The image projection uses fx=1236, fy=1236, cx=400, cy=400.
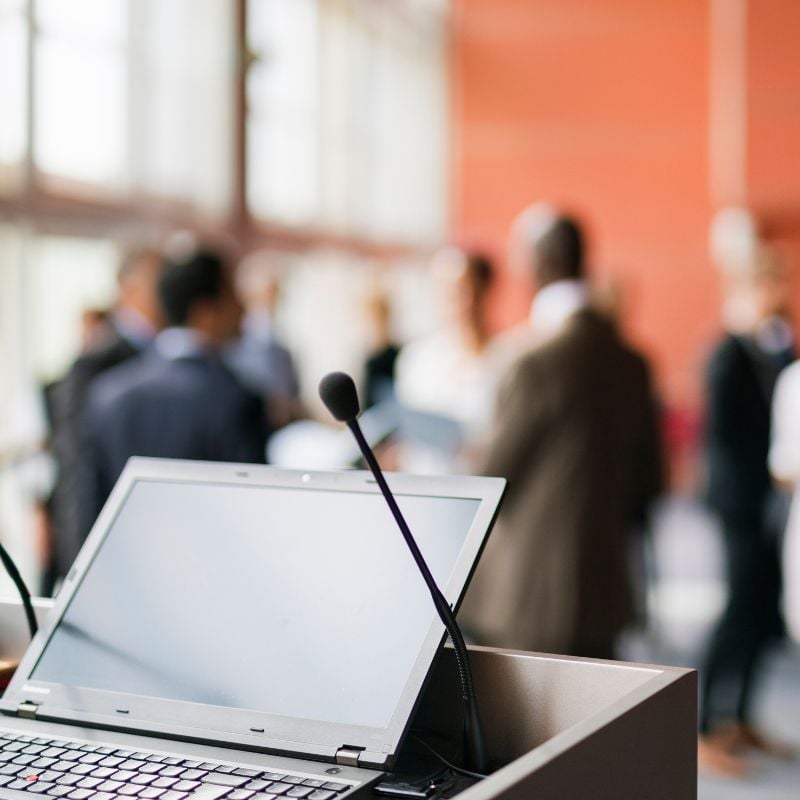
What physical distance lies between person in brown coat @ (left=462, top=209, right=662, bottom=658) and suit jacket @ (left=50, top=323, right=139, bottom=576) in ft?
3.57

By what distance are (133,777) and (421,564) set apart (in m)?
0.26

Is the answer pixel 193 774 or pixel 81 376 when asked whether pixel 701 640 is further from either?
pixel 193 774

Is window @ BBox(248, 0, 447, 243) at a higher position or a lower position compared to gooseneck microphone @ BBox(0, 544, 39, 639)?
higher

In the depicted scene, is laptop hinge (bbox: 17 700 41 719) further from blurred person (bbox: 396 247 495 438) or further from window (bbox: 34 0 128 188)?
window (bbox: 34 0 128 188)

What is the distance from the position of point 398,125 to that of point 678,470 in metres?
3.27

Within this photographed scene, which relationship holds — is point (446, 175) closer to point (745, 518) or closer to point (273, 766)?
point (745, 518)

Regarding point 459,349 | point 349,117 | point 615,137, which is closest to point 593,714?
point 459,349

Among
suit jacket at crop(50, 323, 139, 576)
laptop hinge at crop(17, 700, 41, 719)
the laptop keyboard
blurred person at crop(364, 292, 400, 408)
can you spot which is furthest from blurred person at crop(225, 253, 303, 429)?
the laptop keyboard

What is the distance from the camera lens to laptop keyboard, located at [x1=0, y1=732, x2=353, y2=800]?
858 mm

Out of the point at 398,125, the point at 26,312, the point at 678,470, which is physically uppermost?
the point at 398,125

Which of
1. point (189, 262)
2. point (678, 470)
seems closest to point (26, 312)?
point (189, 262)

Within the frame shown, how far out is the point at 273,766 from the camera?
0.90 metres

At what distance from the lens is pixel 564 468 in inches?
110

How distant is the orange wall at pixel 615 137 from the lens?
9.23 meters
